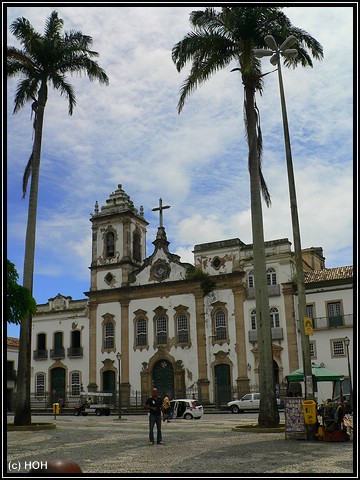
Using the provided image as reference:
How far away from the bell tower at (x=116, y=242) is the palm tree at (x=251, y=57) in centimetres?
2623

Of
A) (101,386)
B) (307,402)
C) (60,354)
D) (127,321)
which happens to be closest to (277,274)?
(127,321)

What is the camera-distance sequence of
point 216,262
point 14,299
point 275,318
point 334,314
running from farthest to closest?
point 216,262
point 275,318
point 334,314
point 14,299

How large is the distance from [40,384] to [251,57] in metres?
35.2

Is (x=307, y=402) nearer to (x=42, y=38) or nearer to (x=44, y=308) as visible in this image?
(x=42, y=38)

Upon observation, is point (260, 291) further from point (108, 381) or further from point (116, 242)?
point (116, 242)

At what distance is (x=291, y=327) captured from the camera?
3734 centimetres

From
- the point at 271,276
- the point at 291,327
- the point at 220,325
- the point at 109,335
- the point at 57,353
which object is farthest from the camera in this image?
the point at 57,353

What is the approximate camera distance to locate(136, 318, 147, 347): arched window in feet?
141

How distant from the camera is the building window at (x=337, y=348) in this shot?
36000 millimetres

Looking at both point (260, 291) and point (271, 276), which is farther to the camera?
point (271, 276)

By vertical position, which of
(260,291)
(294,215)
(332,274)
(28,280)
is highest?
(332,274)

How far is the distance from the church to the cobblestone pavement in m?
22.6

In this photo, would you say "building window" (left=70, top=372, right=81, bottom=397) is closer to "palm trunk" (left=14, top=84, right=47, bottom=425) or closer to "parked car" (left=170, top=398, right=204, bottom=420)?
"parked car" (left=170, top=398, right=204, bottom=420)

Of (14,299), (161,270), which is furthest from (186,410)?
(14,299)
